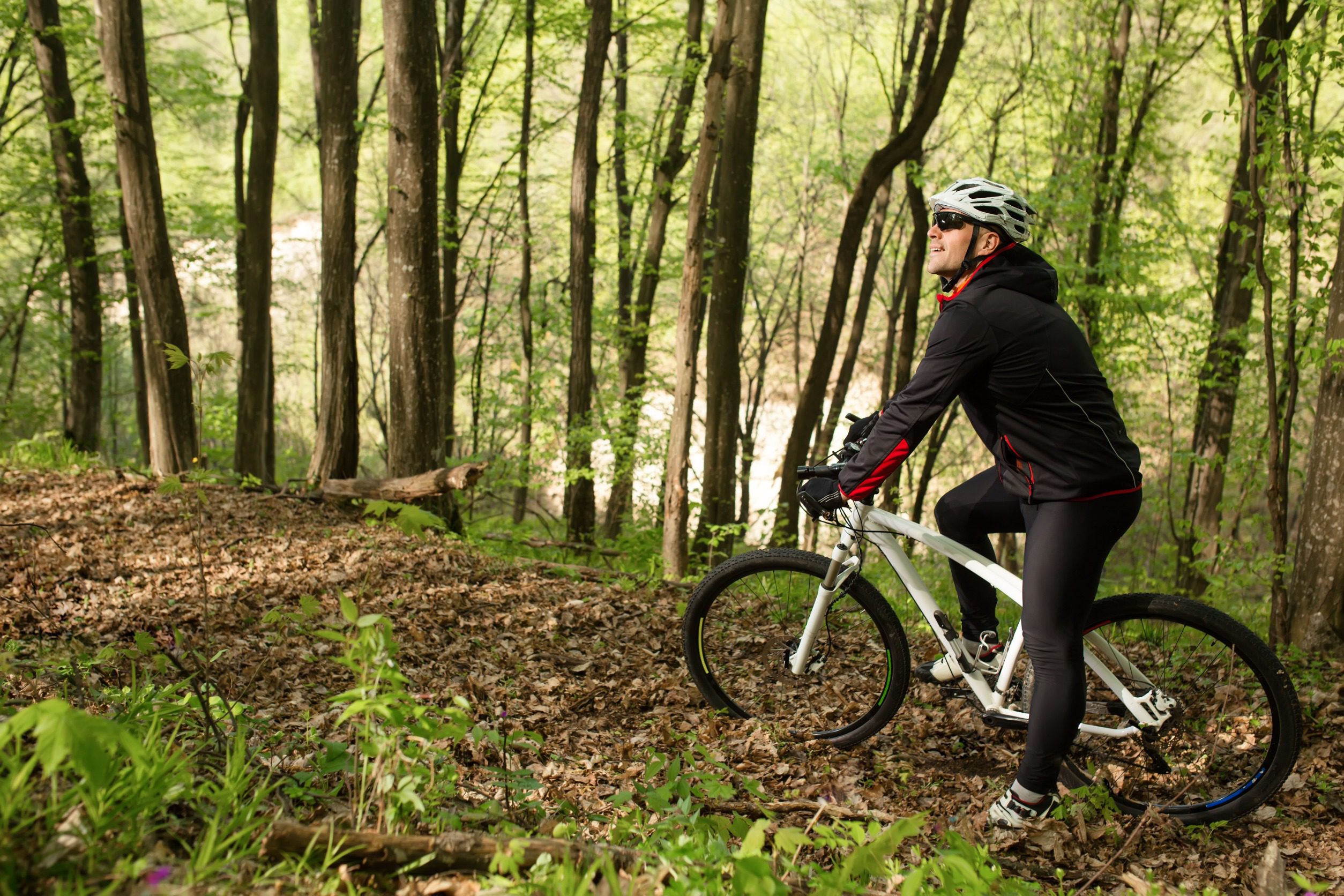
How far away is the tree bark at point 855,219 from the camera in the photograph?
7.96 metres

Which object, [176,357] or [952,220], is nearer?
[952,220]

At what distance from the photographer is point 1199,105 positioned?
17531 mm

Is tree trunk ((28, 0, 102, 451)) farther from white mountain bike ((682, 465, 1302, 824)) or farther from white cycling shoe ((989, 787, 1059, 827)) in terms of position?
white cycling shoe ((989, 787, 1059, 827))

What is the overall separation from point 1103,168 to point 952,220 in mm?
10980

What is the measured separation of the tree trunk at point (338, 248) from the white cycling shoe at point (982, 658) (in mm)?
6250

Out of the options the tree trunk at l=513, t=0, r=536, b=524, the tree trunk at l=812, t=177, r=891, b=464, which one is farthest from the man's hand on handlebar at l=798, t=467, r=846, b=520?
the tree trunk at l=812, t=177, r=891, b=464

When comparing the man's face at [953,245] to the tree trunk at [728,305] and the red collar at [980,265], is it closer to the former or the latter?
the red collar at [980,265]

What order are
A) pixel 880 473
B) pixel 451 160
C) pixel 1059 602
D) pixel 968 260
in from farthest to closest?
pixel 451 160 → pixel 880 473 → pixel 968 260 → pixel 1059 602

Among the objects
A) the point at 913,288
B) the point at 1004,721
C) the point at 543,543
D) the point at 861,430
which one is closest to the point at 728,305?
the point at 543,543

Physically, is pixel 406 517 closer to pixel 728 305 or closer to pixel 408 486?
pixel 408 486

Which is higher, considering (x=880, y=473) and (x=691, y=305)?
(x=691, y=305)

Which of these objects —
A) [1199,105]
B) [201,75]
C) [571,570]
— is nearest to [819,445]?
[1199,105]

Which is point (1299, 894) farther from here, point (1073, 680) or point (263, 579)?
point (263, 579)

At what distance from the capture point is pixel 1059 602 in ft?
10.5
